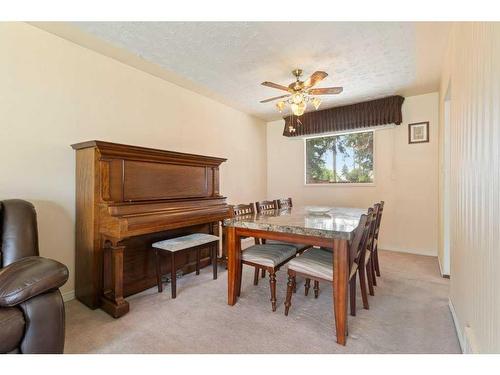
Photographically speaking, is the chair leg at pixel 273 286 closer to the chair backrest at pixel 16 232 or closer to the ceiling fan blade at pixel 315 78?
the chair backrest at pixel 16 232

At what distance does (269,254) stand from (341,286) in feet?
A: 2.17

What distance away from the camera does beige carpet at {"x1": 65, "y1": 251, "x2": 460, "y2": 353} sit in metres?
1.55

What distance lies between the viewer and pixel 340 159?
4.38 metres

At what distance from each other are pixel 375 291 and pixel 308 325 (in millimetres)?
1003

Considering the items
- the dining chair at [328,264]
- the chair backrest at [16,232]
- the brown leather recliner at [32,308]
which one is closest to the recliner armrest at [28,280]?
the brown leather recliner at [32,308]

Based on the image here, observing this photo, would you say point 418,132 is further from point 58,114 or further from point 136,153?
point 58,114

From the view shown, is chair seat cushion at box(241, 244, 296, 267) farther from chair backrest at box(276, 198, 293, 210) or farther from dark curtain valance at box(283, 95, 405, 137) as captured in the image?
dark curtain valance at box(283, 95, 405, 137)

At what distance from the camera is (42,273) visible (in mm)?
1225

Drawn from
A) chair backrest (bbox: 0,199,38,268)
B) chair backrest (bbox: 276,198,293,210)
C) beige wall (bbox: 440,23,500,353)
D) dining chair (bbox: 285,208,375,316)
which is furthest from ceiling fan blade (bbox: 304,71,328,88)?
chair backrest (bbox: 0,199,38,268)

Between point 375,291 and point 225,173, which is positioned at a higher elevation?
point 225,173

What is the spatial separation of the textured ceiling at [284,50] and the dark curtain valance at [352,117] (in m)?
0.42

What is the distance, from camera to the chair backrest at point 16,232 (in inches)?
58.5
